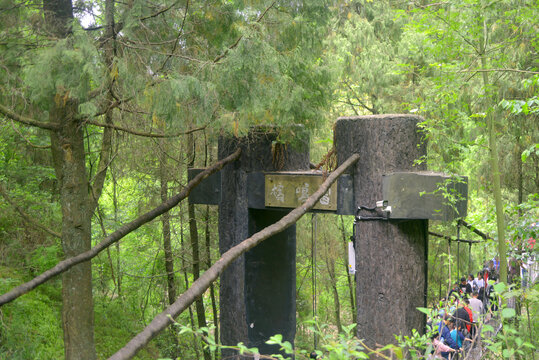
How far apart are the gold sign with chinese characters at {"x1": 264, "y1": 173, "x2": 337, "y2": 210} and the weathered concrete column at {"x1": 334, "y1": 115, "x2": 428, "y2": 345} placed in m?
0.27

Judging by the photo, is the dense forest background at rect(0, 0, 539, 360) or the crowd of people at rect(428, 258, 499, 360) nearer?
the crowd of people at rect(428, 258, 499, 360)

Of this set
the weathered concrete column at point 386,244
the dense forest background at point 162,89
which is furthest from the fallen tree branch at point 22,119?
the weathered concrete column at point 386,244

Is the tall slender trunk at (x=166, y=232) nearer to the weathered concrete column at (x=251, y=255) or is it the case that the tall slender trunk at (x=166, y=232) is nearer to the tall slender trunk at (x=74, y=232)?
the weathered concrete column at (x=251, y=255)

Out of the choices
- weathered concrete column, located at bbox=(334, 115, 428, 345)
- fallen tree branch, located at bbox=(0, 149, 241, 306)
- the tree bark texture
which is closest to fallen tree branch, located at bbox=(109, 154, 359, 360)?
weathered concrete column, located at bbox=(334, 115, 428, 345)

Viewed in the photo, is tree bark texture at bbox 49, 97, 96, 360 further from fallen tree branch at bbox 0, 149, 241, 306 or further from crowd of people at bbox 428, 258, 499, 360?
crowd of people at bbox 428, 258, 499, 360

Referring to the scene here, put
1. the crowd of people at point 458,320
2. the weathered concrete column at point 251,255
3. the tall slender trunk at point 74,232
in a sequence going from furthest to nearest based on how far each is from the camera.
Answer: the weathered concrete column at point 251,255 < the tall slender trunk at point 74,232 < the crowd of people at point 458,320

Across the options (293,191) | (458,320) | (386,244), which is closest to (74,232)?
(293,191)

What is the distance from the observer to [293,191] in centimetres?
411

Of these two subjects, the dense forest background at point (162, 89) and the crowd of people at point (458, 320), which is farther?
the dense forest background at point (162, 89)

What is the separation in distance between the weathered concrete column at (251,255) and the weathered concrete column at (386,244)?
958mm

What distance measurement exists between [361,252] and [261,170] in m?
1.31

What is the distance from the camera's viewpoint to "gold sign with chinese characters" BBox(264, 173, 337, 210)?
12.6ft

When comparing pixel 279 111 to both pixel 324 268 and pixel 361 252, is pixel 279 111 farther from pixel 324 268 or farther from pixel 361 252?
pixel 324 268

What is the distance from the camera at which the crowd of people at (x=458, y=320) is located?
2.16m
